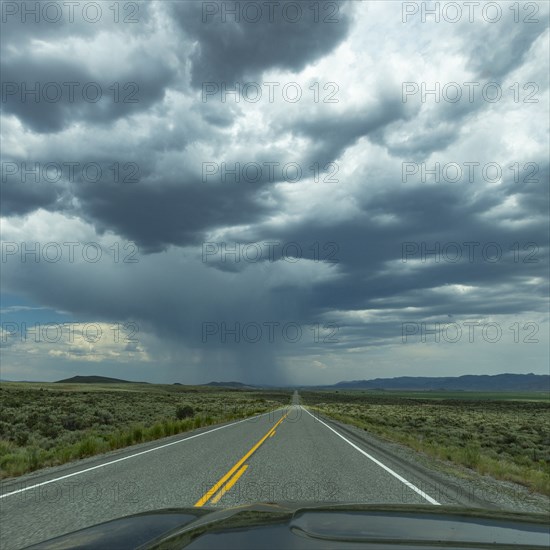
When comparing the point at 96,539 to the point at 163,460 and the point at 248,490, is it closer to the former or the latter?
the point at 248,490

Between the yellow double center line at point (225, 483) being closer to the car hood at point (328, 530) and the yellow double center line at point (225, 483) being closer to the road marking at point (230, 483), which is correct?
the road marking at point (230, 483)

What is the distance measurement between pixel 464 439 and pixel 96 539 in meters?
27.3

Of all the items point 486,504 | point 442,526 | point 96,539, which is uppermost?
point 442,526

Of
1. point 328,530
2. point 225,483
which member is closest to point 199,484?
point 225,483

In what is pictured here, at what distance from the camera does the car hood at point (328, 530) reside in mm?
2684

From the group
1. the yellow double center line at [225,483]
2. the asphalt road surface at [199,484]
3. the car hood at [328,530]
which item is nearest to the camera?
the car hood at [328,530]

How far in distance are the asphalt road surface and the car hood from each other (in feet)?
8.40

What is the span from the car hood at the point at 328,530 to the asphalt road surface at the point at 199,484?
256 cm

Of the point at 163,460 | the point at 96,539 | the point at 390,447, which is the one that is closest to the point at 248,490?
the point at 163,460

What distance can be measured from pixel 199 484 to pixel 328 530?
7.63 metres

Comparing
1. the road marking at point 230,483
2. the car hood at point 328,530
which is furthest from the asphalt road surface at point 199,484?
the car hood at point 328,530

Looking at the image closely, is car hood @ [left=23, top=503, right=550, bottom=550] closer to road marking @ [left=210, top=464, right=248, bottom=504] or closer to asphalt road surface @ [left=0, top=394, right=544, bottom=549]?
asphalt road surface @ [left=0, top=394, right=544, bottom=549]

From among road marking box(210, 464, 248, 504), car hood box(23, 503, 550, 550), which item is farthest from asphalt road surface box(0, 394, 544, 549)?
car hood box(23, 503, 550, 550)

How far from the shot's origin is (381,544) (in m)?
2.62
